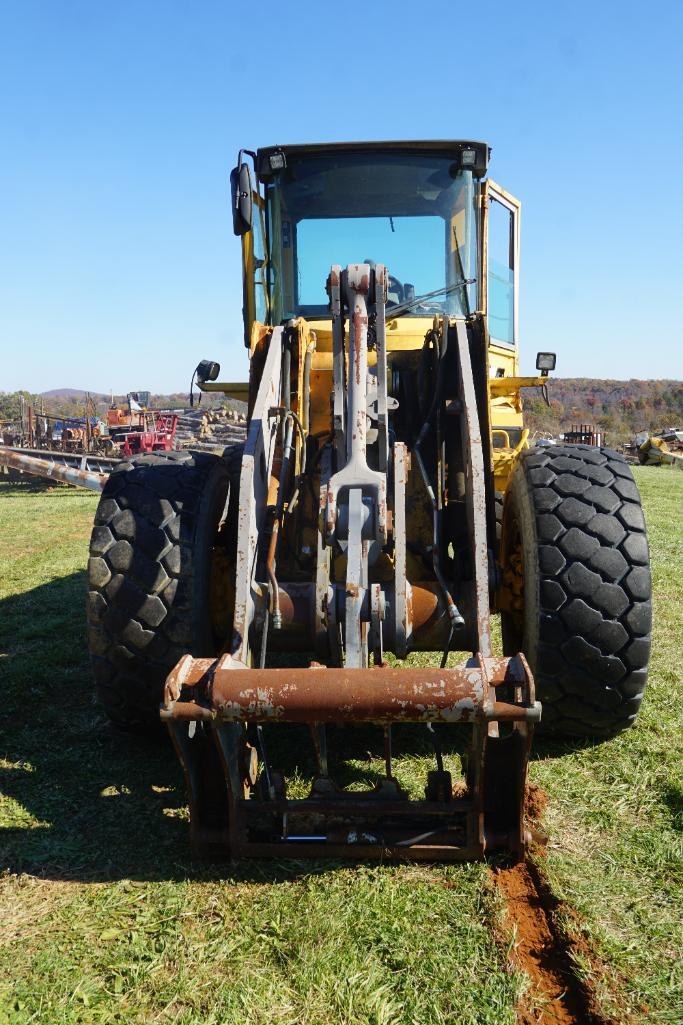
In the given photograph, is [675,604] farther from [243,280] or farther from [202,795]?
[202,795]

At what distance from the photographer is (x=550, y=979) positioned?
2.31 meters

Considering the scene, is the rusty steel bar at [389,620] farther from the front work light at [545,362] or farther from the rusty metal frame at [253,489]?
the front work light at [545,362]

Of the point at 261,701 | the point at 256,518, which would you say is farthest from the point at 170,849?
the point at 256,518

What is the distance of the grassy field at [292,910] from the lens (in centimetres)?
222

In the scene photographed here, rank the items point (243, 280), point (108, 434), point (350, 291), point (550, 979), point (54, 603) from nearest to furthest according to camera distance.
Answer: point (550, 979)
point (350, 291)
point (243, 280)
point (54, 603)
point (108, 434)

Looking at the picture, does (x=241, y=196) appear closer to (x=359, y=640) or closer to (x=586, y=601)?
(x=359, y=640)

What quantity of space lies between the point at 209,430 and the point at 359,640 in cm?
3225

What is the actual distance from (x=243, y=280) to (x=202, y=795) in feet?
10.5

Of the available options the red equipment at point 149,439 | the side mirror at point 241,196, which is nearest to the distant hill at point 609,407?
the red equipment at point 149,439

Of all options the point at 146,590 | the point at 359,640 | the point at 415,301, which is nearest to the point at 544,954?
the point at 359,640

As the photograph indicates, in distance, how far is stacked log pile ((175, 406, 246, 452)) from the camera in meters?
31.0

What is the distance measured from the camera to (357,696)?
100 inches

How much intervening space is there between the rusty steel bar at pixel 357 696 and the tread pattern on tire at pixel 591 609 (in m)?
0.77

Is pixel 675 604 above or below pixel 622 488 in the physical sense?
below
